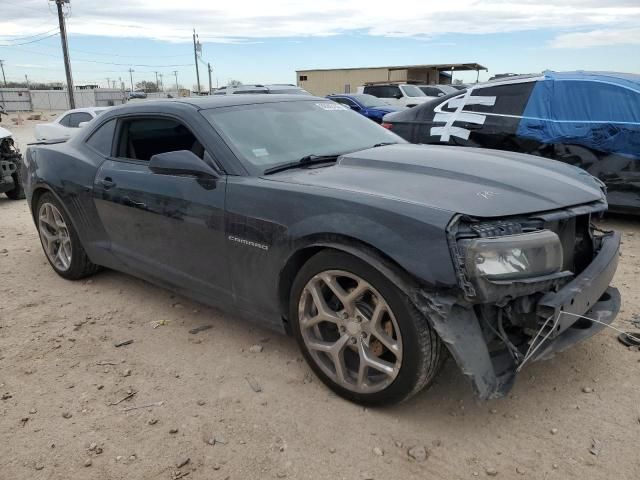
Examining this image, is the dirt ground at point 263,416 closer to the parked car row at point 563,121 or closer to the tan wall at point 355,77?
the parked car row at point 563,121

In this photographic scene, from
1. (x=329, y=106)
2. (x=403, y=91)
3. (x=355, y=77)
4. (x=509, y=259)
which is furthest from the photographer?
(x=355, y=77)

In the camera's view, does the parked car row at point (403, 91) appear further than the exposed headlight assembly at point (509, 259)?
Yes

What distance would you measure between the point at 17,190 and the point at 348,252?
7873 mm

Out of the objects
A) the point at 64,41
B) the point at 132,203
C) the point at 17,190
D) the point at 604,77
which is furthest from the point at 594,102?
the point at 64,41

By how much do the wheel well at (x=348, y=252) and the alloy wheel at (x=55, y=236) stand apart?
2.47 meters

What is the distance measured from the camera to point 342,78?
134ft

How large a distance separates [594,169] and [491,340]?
156 inches

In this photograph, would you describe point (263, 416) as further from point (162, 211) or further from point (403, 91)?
point (403, 91)

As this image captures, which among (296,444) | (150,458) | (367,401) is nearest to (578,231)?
(367,401)

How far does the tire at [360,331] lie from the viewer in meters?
2.37

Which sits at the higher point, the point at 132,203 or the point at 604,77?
the point at 604,77

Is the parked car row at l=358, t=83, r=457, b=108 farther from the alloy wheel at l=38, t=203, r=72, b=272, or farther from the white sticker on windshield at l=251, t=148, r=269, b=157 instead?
the white sticker on windshield at l=251, t=148, r=269, b=157

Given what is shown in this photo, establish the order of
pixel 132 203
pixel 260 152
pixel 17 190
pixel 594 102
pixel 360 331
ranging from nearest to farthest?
pixel 360 331
pixel 260 152
pixel 132 203
pixel 594 102
pixel 17 190

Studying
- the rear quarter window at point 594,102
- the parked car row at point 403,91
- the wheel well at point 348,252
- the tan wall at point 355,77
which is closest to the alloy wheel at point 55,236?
the wheel well at point 348,252
